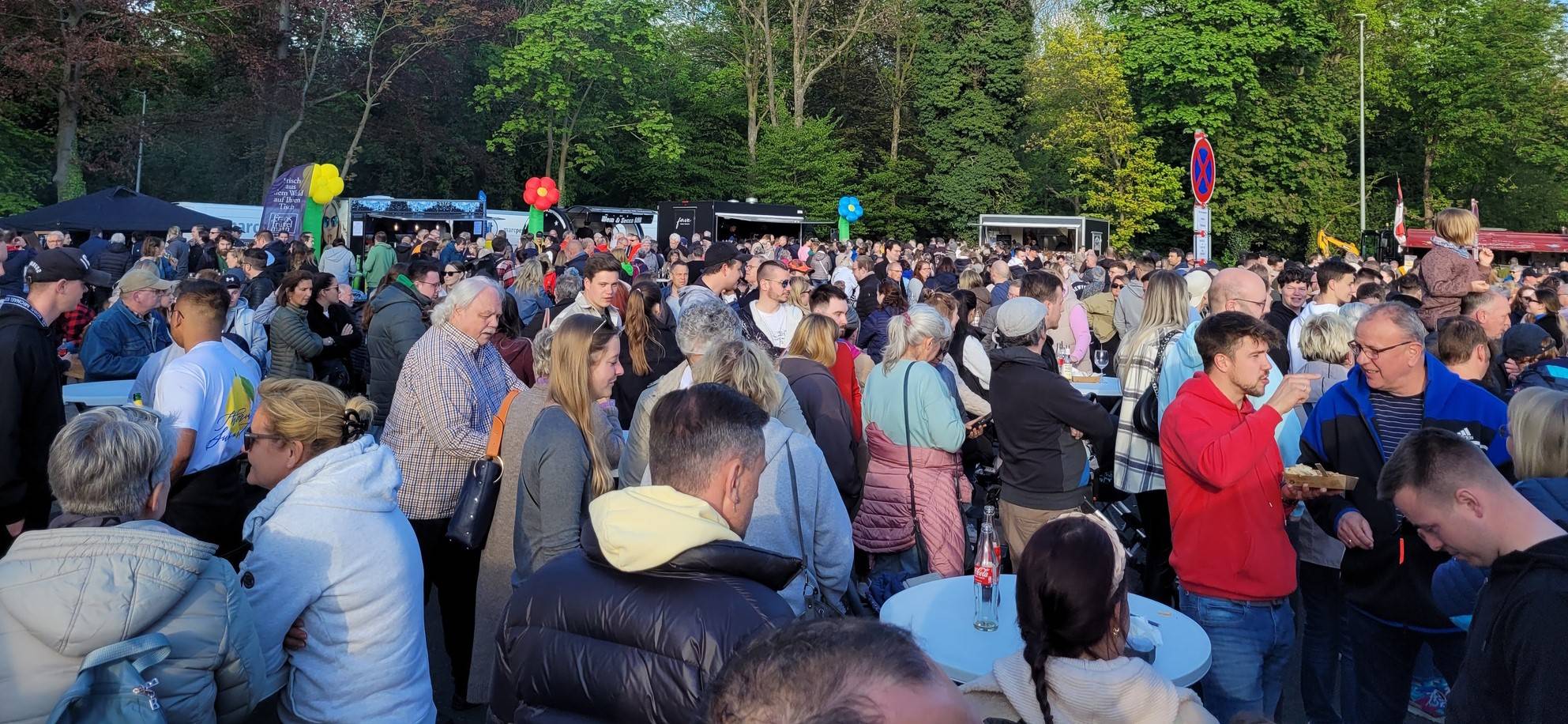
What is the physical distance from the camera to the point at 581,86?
122 feet

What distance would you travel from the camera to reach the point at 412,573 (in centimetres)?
293

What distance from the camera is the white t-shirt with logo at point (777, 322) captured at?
7.35m

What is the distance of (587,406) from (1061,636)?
205cm

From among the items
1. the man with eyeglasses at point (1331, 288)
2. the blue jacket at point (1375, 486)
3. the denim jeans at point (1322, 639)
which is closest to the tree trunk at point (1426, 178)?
the man with eyeglasses at point (1331, 288)

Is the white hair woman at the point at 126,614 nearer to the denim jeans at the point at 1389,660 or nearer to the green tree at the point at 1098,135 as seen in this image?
the denim jeans at the point at 1389,660

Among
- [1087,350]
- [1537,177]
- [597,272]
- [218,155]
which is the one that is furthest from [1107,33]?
[597,272]

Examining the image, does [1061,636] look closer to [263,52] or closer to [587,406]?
[587,406]

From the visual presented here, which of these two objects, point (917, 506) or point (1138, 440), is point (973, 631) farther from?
point (1138, 440)

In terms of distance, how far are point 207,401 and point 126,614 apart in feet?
7.45

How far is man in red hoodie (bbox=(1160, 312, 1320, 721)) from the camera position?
11.4 feet

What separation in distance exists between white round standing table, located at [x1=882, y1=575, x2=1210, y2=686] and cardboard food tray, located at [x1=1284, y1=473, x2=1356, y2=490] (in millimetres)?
577

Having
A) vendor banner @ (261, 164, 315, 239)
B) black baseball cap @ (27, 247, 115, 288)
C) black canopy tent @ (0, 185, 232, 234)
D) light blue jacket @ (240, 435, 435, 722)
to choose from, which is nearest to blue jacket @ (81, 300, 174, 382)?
black baseball cap @ (27, 247, 115, 288)

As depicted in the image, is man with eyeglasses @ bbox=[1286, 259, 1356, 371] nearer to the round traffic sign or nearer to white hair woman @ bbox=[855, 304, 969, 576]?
white hair woman @ bbox=[855, 304, 969, 576]

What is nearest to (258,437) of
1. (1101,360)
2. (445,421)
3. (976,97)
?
(445,421)
